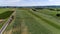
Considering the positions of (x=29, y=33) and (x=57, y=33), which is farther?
(x=29, y=33)

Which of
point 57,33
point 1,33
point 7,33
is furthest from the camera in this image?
point 7,33

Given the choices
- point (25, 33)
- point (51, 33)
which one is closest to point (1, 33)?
point (25, 33)

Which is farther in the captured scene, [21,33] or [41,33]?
[21,33]

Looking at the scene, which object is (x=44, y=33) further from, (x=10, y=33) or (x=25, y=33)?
(x=10, y=33)

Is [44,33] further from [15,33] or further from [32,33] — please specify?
[15,33]

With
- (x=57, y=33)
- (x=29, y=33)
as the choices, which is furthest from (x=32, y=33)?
(x=57, y=33)

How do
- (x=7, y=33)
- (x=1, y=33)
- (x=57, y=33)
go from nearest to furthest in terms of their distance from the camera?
→ (x=57, y=33) → (x=1, y=33) → (x=7, y=33)

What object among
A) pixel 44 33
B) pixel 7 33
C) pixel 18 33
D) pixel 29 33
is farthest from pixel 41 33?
pixel 7 33

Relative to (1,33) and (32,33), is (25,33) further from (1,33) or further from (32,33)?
(1,33)
